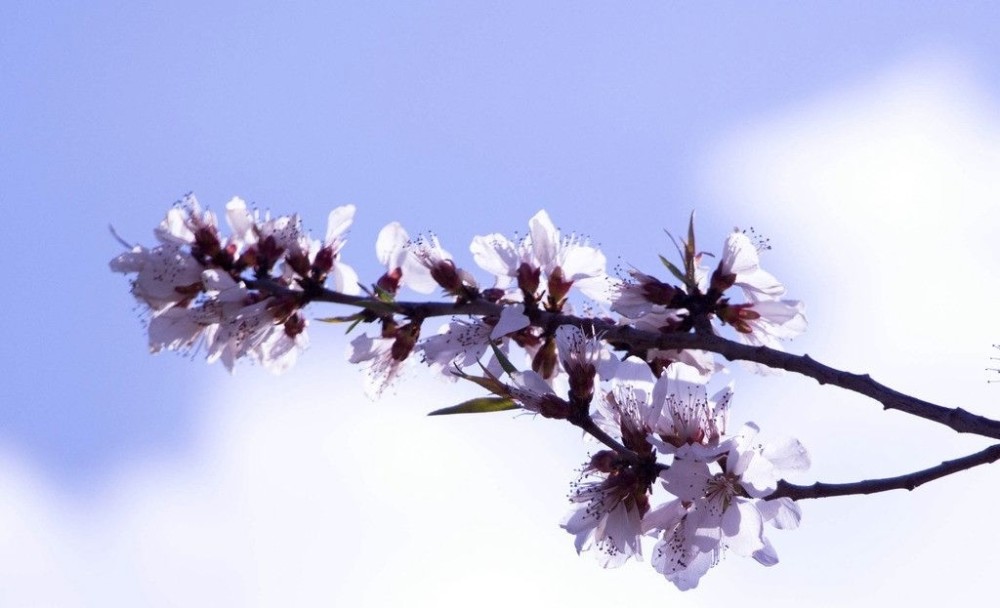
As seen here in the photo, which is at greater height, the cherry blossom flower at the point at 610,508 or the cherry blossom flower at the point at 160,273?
the cherry blossom flower at the point at 160,273

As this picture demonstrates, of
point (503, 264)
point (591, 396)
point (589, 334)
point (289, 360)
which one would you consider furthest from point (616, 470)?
point (289, 360)

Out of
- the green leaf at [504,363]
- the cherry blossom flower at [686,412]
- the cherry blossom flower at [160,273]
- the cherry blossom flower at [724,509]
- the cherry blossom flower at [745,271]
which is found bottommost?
the cherry blossom flower at [724,509]

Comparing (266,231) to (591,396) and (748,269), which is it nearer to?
(591,396)

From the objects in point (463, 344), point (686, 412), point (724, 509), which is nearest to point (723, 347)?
point (686, 412)

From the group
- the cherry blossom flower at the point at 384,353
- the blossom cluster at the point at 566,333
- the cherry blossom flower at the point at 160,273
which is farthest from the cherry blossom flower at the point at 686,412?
the cherry blossom flower at the point at 160,273

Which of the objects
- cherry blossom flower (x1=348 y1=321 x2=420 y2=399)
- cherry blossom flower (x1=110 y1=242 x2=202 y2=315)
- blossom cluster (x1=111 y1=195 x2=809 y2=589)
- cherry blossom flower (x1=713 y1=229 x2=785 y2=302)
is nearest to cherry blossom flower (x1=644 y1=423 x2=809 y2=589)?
blossom cluster (x1=111 y1=195 x2=809 y2=589)

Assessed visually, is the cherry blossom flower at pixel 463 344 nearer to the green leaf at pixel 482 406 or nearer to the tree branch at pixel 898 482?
the green leaf at pixel 482 406

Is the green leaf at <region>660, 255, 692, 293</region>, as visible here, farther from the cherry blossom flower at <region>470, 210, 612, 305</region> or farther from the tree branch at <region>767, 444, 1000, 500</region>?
the tree branch at <region>767, 444, 1000, 500</region>
